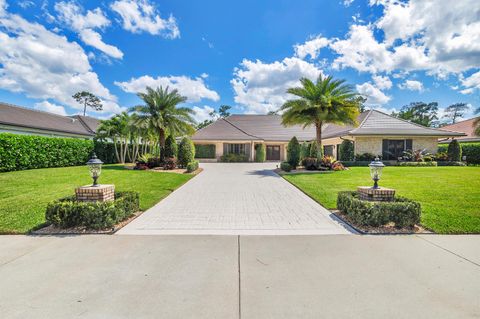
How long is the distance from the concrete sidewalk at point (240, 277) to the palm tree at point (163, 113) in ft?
48.3

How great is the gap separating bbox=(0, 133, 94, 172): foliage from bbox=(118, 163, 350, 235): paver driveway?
12419 mm

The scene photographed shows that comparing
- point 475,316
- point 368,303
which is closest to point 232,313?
point 368,303

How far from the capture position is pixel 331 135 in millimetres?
25906

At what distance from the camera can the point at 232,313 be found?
256cm

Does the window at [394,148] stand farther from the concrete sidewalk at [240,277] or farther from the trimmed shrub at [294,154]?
the concrete sidewalk at [240,277]

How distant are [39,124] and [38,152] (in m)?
10.6

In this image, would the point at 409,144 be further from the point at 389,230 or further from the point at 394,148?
the point at 389,230

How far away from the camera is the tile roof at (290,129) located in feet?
72.7

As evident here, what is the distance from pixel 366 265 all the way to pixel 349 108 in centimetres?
1599

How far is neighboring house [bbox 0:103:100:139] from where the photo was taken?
21.2m

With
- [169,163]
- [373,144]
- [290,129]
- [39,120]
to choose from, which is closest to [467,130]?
[373,144]

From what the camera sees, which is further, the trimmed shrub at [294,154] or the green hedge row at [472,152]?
the green hedge row at [472,152]

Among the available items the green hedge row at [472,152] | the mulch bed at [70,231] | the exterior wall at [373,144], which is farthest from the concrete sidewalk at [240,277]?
the green hedge row at [472,152]

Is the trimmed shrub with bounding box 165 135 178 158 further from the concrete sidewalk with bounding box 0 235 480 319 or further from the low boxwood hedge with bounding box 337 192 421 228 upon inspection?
the low boxwood hedge with bounding box 337 192 421 228
